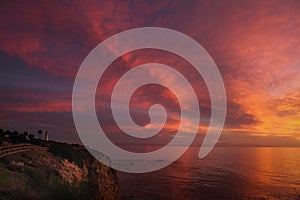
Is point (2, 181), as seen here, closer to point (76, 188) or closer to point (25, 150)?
point (76, 188)

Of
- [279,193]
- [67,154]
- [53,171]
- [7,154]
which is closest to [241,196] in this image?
[279,193]

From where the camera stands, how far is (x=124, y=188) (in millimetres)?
72938

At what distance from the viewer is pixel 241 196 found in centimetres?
6384

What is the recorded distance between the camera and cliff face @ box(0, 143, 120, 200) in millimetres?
23094

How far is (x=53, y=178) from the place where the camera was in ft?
93.9

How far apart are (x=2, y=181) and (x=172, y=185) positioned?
6250 centimetres

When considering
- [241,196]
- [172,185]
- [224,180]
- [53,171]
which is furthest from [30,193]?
[224,180]

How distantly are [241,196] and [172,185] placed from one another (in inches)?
862

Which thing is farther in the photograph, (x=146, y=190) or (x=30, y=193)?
(x=146, y=190)

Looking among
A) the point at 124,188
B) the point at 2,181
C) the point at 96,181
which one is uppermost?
the point at 2,181

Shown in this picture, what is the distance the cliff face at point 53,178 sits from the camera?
23.1 m

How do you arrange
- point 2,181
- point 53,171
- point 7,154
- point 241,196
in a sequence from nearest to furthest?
point 2,181 < point 53,171 < point 7,154 < point 241,196

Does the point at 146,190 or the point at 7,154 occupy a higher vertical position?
the point at 7,154

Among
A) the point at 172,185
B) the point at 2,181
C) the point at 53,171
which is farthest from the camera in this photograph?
the point at 172,185
